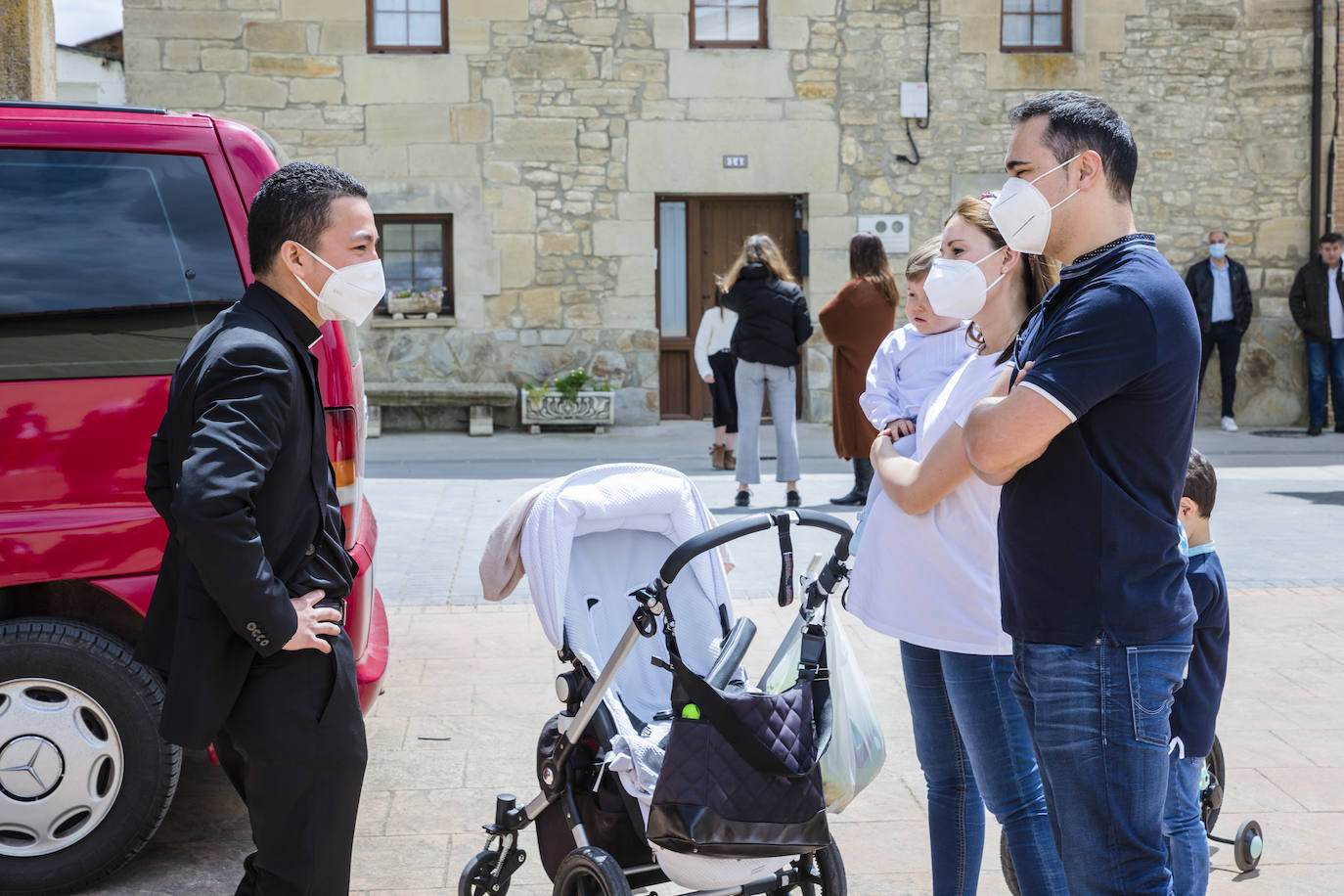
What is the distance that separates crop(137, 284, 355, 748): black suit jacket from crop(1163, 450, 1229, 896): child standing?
190 cm

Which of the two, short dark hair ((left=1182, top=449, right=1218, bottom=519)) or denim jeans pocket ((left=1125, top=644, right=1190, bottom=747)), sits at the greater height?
short dark hair ((left=1182, top=449, right=1218, bottom=519))

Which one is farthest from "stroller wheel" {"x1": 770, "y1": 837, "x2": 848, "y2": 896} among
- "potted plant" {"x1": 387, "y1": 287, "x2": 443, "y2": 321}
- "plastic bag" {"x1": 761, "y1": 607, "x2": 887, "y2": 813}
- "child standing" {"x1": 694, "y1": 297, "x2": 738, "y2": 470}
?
"potted plant" {"x1": 387, "y1": 287, "x2": 443, "y2": 321}

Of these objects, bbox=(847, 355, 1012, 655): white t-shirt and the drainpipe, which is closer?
bbox=(847, 355, 1012, 655): white t-shirt

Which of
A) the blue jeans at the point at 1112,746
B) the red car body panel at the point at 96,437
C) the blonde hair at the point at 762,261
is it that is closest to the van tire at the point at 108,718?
the red car body panel at the point at 96,437

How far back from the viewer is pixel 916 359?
386 centimetres

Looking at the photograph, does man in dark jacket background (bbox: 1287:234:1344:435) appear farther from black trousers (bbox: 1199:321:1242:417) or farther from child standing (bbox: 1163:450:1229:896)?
child standing (bbox: 1163:450:1229:896)

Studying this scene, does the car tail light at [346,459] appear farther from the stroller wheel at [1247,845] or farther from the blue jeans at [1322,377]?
the blue jeans at [1322,377]

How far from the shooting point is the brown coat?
31.4 ft

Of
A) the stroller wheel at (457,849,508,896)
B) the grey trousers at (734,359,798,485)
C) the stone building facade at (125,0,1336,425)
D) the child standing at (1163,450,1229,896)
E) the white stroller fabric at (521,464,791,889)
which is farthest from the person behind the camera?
the stone building facade at (125,0,1336,425)

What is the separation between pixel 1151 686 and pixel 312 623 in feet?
4.94

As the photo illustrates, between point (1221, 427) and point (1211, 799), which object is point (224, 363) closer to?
point (1211, 799)

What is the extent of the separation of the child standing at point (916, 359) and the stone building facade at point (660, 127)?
1149cm

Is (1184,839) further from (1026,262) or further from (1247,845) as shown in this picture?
(1026,262)

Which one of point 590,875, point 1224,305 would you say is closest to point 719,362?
point 1224,305
